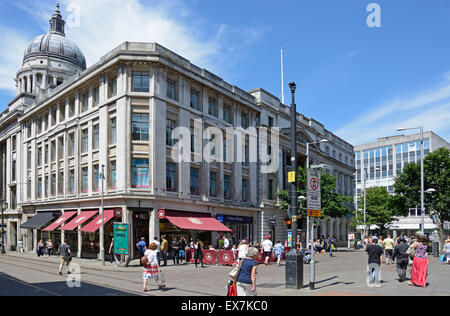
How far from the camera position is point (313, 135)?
57.1 meters

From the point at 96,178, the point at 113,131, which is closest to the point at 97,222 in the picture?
the point at 96,178

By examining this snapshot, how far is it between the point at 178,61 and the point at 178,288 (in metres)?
22.0

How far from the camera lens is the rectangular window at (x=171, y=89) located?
108ft

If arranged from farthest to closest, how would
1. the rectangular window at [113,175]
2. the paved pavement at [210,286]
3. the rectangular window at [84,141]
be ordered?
the rectangular window at [84,141] → the rectangular window at [113,175] → the paved pavement at [210,286]

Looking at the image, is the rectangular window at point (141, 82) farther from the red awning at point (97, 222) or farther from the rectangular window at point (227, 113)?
the rectangular window at point (227, 113)

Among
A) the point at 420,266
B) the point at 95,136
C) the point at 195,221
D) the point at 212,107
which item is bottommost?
the point at 420,266

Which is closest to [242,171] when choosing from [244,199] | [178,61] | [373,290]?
[244,199]

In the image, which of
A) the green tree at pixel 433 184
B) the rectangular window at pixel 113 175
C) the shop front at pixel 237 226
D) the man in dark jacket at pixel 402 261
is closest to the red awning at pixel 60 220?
the rectangular window at pixel 113 175

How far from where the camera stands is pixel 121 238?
25.0 m

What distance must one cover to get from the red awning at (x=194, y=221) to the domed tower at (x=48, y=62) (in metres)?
41.3

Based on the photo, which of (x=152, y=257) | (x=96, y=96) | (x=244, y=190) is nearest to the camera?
(x=152, y=257)

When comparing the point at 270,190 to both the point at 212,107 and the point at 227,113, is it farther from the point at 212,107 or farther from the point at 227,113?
the point at 212,107

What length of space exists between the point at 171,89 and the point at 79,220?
12815 mm

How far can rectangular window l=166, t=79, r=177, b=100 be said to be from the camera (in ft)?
108
